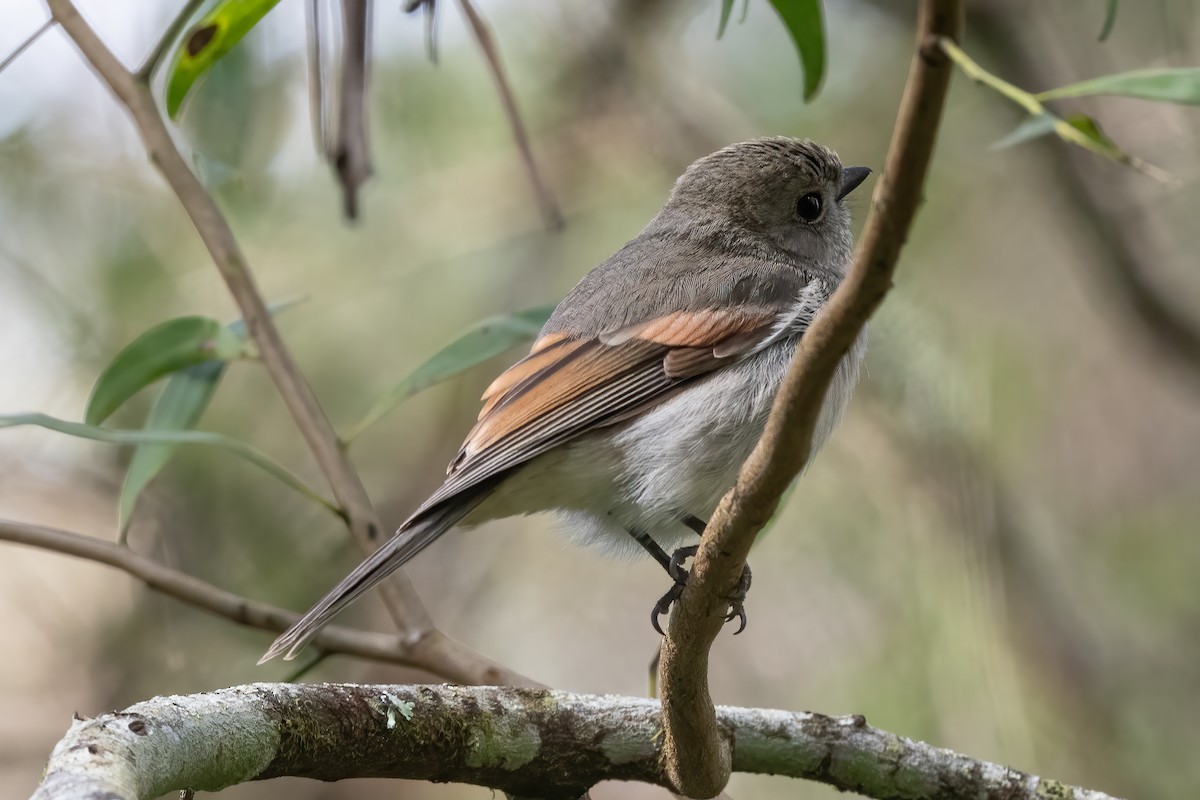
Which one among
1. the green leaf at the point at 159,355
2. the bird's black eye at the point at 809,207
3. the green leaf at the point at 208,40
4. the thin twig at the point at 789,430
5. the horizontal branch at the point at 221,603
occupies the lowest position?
the thin twig at the point at 789,430

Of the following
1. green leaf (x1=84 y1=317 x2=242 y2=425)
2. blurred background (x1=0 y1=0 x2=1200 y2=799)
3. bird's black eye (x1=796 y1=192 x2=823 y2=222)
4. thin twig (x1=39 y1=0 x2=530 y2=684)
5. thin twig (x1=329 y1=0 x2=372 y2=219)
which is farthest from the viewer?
blurred background (x1=0 y1=0 x2=1200 y2=799)

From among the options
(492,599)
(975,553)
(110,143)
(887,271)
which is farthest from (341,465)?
(110,143)

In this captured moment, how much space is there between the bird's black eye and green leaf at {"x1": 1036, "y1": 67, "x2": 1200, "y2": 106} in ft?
4.84

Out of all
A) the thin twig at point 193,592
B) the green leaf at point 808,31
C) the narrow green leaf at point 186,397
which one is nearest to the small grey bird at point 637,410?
the thin twig at point 193,592

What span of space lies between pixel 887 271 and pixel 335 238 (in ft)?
16.8

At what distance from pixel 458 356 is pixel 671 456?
2.83 feet

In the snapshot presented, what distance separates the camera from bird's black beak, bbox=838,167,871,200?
3.94 m

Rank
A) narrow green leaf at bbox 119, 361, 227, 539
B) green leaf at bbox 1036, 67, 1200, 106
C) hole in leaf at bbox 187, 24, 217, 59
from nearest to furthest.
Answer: green leaf at bbox 1036, 67, 1200, 106, hole in leaf at bbox 187, 24, 217, 59, narrow green leaf at bbox 119, 361, 227, 539

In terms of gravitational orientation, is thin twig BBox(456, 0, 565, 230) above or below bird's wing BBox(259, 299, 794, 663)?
above

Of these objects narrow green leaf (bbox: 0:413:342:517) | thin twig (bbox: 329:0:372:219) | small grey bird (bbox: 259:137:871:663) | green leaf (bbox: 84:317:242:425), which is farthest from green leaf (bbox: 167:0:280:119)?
small grey bird (bbox: 259:137:871:663)

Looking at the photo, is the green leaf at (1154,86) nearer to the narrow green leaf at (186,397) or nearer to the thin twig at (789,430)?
the thin twig at (789,430)

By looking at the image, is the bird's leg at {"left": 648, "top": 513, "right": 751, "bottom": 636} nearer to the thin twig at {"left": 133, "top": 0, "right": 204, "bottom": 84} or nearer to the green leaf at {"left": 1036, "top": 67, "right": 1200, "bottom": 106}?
the green leaf at {"left": 1036, "top": 67, "right": 1200, "bottom": 106}

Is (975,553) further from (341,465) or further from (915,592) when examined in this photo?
(341,465)

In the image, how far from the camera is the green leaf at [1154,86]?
2.35 m
